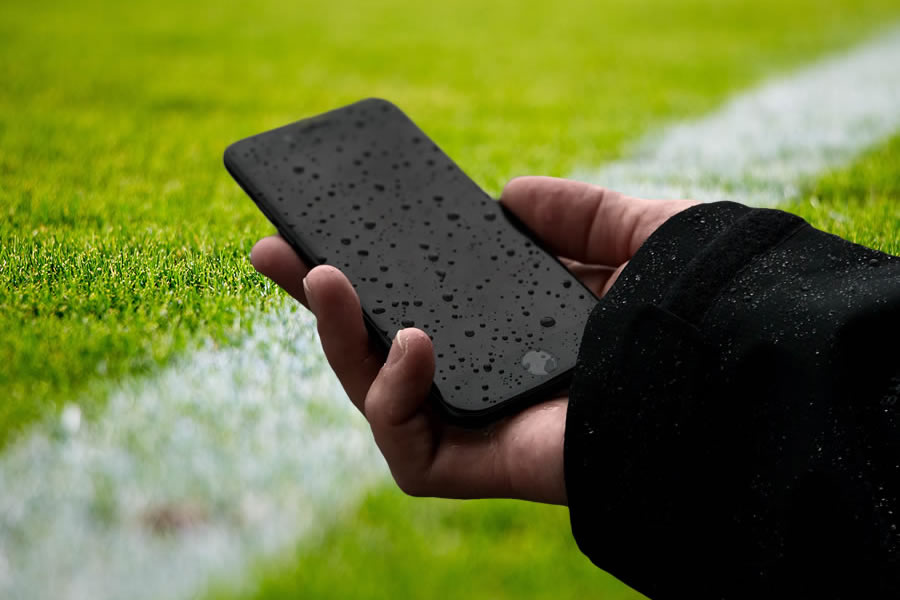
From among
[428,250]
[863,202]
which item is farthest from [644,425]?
[863,202]

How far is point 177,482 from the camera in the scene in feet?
2.80

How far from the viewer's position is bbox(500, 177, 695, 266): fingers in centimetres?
131

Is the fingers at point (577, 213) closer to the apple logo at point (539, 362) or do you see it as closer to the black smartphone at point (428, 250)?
the black smartphone at point (428, 250)

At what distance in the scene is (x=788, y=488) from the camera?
0.79 metres

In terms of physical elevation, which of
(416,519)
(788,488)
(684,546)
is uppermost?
(788,488)

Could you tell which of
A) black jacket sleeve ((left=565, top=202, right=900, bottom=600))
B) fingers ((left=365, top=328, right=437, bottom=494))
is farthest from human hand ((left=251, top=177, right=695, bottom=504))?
black jacket sleeve ((left=565, top=202, right=900, bottom=600))

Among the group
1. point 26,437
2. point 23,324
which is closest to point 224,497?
point 26,437

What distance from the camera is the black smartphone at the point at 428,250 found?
106 centimetres

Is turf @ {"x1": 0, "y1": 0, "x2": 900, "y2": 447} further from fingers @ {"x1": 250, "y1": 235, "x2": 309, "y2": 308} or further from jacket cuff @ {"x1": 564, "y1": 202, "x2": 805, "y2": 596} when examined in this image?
jacket cuff @ {"x1": 564, "y1": 202, "x2": 805, "y2": 596}

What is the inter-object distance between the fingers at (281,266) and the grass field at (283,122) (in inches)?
0.9

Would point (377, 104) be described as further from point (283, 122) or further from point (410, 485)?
point (410, 485)

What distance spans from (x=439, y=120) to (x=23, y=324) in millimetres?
1259

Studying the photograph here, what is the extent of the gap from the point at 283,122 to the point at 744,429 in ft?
4.36

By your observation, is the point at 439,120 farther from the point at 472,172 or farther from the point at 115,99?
the point at 115,99
